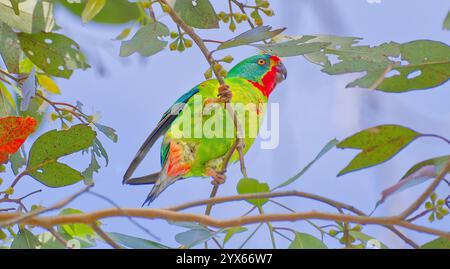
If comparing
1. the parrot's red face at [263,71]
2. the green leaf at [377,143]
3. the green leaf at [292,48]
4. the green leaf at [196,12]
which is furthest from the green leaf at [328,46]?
the parrot's red face at [263,71]

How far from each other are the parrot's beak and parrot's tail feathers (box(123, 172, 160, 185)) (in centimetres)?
71

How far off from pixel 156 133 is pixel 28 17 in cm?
63

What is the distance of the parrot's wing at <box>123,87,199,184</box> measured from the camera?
6.59 ft

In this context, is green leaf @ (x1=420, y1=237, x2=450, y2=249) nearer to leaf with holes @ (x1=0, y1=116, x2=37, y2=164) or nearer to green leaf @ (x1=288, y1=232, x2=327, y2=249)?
green leaf @ (x1=288, y1=232, x2=327, y2=249)

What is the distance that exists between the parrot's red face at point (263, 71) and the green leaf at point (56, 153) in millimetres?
1076

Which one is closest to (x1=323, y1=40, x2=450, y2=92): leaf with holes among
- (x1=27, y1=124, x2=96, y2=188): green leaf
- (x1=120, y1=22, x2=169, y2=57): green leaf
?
(x1=120, y1=22, x2=169, y2=57): green leaf

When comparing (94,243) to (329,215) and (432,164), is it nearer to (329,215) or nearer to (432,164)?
(329,215)

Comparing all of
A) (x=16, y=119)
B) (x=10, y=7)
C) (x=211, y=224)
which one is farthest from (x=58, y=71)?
(x=211, y=224)

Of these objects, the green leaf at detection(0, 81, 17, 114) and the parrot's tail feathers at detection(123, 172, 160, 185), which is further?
the parrot's tail feathers at detection(123, 172, 160, 185)

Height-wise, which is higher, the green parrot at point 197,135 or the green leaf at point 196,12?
the green leaf at point 196,12

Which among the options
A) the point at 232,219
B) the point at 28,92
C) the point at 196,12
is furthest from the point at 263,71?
the point at 232,219

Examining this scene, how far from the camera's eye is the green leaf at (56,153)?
1609mm

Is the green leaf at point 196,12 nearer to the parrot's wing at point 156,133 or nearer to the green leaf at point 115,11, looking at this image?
the green leaf at point 115,11
